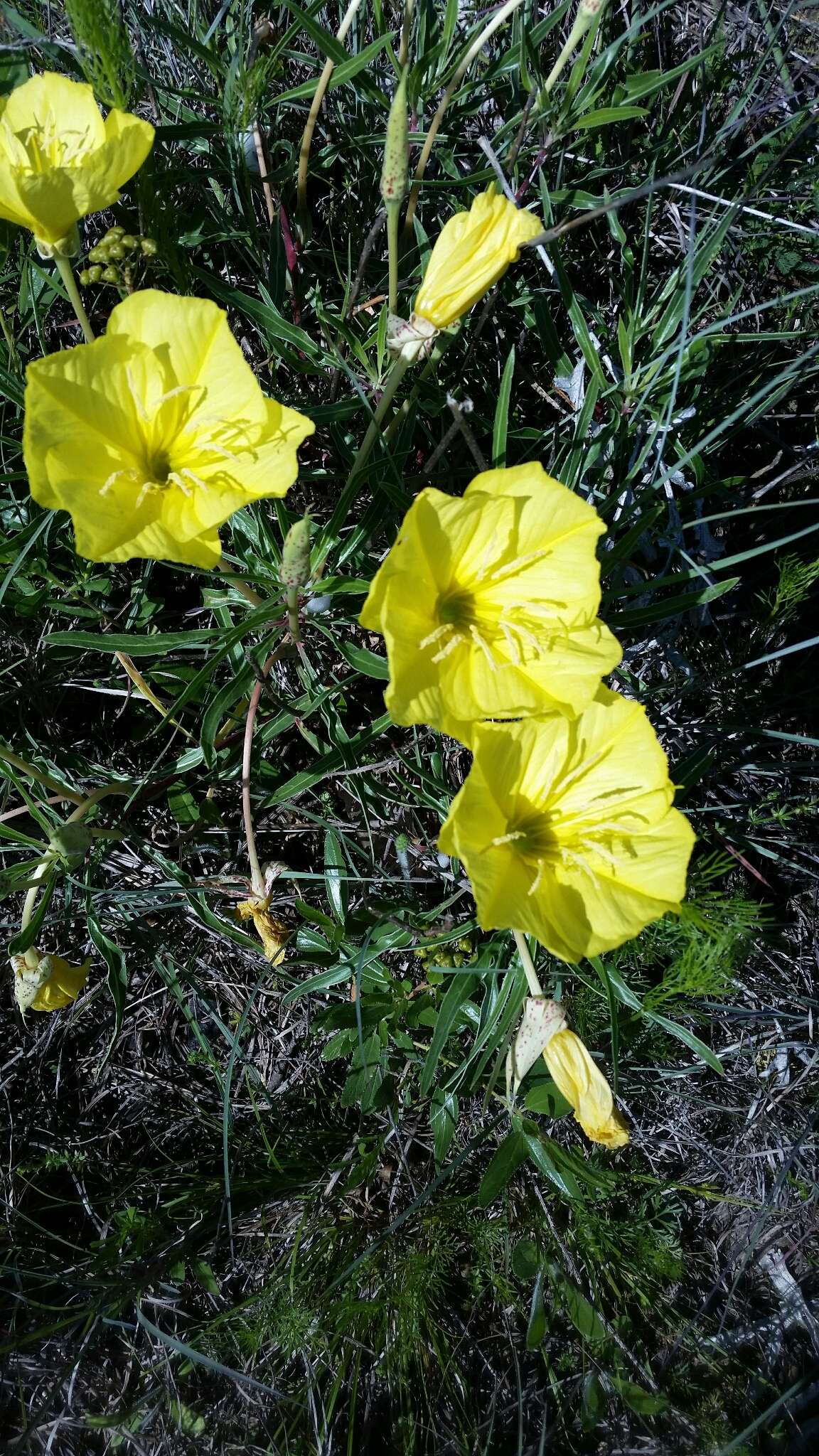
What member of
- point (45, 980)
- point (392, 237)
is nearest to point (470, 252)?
point (392, 237)

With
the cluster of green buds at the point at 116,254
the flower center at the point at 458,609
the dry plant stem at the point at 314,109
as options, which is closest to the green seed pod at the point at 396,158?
the dry plant stem at the point at 314,109

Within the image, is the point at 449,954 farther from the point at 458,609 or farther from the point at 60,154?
the point at 60,154

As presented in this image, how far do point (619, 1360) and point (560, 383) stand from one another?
7.52 ft

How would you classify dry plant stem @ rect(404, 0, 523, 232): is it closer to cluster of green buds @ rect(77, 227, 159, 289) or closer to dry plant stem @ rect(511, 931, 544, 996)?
cluster of green buds @ rect(77, 227, 159, 289)

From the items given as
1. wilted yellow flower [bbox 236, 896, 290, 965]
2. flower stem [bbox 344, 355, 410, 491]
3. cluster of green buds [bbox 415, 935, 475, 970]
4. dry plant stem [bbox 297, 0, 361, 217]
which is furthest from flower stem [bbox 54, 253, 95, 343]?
cluster of green buds [bbox 415, 935, 475, 970]

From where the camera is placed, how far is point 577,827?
1581mm

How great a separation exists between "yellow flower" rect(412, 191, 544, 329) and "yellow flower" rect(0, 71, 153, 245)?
19.8 inches

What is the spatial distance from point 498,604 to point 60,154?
3.54 ft

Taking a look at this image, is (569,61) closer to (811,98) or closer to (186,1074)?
(811,98)

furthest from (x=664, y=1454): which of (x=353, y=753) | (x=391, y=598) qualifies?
(x=391, y=598)

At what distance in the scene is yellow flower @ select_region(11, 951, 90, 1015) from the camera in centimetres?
169

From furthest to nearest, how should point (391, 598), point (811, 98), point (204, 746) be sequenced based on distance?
→ 1. point (811, 98)
2. point (204, 746)
3. point (391, 598)

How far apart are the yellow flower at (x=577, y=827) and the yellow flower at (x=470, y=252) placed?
2.18ft

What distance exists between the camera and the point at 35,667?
2.12 metres
